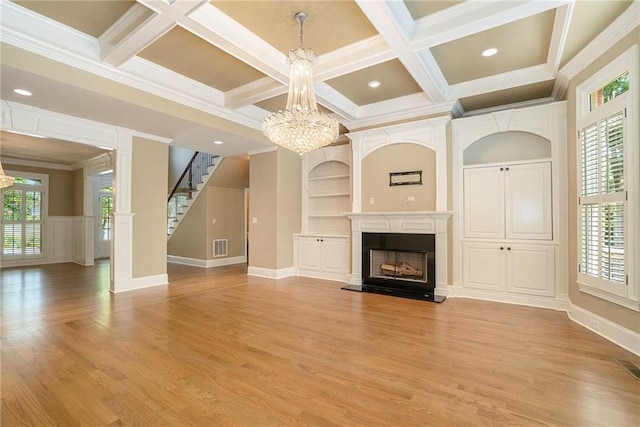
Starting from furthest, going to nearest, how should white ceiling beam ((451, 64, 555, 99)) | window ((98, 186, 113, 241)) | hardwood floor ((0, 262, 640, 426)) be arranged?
1. window ((98, 186, 113, 241))
2. white ceiling beam ((451, 64, 555, 99))
3. hardwood floor ((0, 262, 640, 426))

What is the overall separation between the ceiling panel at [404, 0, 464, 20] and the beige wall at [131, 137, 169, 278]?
4828 millimetres

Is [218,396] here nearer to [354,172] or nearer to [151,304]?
[151,304]

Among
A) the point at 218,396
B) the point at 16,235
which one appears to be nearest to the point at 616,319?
the point at 218,396

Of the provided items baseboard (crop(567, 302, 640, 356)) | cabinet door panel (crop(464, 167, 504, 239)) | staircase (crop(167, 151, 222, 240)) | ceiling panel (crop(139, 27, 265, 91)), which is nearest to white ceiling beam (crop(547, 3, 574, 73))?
cabinet door panel (crop(464, 167, 504, 239))

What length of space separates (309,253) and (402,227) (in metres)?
2.32

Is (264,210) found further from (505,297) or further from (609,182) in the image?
(609,182)

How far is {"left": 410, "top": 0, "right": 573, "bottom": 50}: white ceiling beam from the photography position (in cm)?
271

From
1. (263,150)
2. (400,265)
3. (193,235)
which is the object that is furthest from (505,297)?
(193,235)

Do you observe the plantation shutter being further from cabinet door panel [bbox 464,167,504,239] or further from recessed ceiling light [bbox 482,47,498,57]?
recessed ceiling light [bbox 482,47,498,57]

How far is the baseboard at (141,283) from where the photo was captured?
514 centimetres

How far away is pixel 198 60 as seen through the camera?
12.6 ft

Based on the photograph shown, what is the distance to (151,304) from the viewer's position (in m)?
4.37

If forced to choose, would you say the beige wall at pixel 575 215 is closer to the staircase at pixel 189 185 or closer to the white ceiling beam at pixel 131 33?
the white ceiling beam at pixel 131 33

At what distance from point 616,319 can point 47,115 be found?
Answer: 7.38 meters
